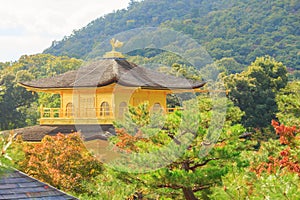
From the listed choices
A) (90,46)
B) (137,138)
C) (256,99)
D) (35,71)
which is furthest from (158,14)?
(137,138)

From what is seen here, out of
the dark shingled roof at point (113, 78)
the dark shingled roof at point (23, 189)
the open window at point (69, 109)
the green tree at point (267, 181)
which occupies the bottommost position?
the green tree at point (267, 181)

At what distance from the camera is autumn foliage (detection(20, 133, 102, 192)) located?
1388 cm

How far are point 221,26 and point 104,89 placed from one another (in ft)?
126

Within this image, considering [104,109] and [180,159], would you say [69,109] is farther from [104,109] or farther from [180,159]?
[180,159]

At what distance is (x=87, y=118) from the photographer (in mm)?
20047

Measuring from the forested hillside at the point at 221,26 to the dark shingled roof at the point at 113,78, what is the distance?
2764 cm

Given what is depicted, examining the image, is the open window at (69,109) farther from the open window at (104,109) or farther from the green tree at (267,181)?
the green tree at (267,181)

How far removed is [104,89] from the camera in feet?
66.3

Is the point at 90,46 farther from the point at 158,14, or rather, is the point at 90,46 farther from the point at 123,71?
the point at 123,71

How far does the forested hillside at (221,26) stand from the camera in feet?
169

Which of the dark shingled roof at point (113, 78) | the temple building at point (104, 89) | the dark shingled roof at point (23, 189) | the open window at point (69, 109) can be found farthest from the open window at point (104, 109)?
the dark shingled roof at point (23, 189)

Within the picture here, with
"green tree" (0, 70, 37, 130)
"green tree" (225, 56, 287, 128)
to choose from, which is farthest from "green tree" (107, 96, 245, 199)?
"green tree" (0, 70, 37, 130)

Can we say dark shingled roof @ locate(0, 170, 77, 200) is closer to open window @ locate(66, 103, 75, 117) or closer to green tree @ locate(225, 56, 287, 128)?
open window @ locate(66, 103, 75, 117)

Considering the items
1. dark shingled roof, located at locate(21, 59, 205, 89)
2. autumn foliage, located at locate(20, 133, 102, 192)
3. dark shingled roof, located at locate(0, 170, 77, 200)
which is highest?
dark shingled roof, located at locate(21, 59, 205, 89)
